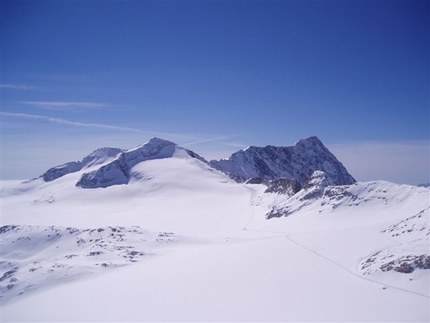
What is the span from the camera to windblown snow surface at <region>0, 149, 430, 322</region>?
50.2 ft

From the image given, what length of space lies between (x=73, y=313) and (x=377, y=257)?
16858 mm

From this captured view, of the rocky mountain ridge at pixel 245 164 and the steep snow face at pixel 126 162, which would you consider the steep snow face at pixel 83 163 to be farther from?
the steep snow face at pixel 126 162

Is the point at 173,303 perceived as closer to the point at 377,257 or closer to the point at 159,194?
the point at 377,257

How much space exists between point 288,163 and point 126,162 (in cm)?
9913

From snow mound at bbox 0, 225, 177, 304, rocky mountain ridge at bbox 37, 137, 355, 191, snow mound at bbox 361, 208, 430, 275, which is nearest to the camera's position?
snow mound at bbox 361, 208, 430, 275

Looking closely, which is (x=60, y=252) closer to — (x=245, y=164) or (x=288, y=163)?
(x=245, y=164)

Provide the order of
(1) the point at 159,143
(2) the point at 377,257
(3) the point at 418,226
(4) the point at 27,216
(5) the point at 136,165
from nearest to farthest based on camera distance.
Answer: (2) the point at 377,257, (3) the point at 418,226, (4) the point at 27,216, (5) the point at 136,165, (1) the point at 159,143

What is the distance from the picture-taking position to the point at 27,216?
71.1 metres

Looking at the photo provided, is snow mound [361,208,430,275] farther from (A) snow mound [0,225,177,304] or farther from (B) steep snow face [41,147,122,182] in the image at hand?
(B) steep snow face [41,147,122,182]

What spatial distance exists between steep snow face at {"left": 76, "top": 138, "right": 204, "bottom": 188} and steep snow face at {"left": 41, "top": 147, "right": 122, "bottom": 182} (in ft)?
55.7

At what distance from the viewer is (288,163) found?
181m

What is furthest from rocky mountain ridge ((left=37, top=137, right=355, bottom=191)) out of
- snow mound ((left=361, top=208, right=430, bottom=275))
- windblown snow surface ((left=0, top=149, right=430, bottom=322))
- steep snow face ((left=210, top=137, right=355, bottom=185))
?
snow mound ((left=361, top=208, right=430, bottom=275))

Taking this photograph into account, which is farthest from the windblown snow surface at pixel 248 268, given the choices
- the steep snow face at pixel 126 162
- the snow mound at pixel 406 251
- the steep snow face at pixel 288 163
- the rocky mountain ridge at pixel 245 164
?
the steep snow face at pixel 288 163

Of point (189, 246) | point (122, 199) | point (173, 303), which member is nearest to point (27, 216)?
point (122, 199)
